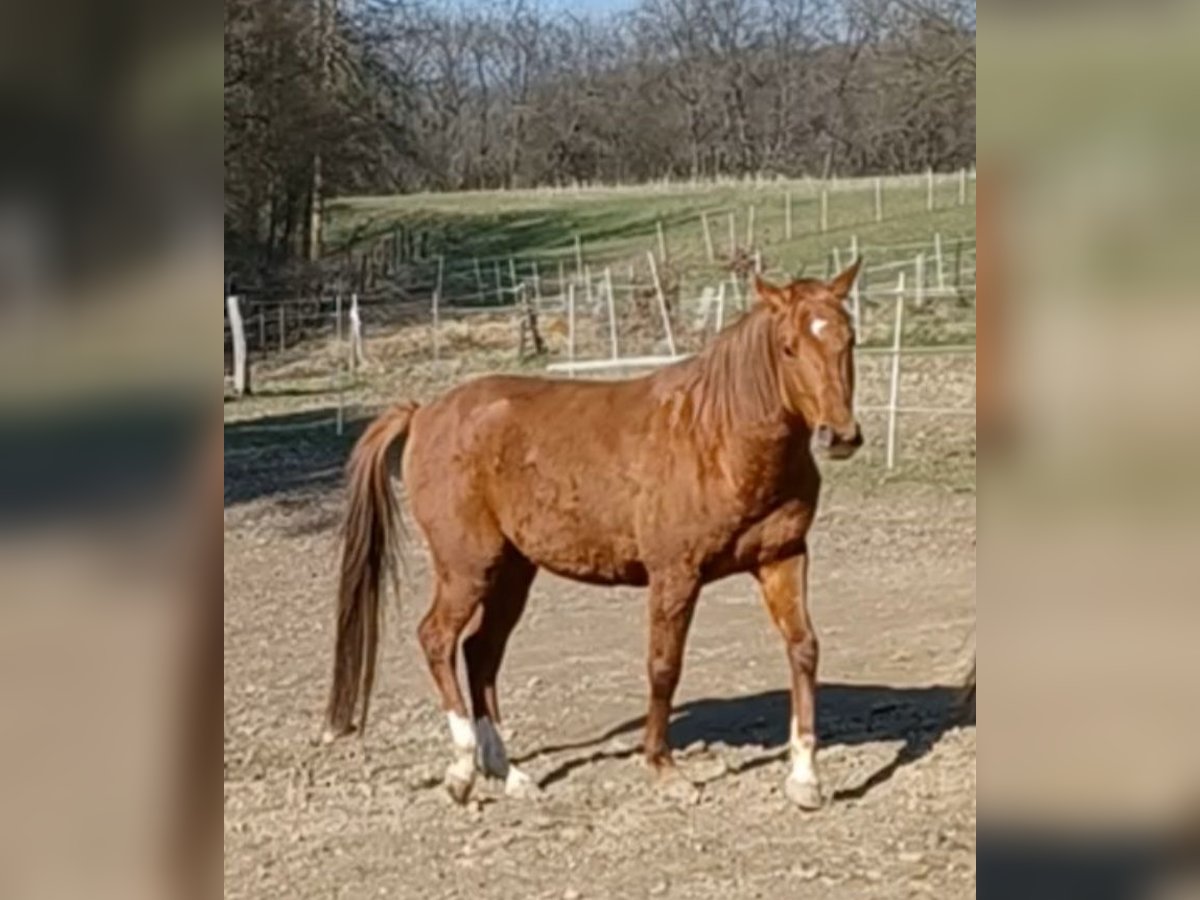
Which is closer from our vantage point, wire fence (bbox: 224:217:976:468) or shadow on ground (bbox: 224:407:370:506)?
wire fence (bbox: 224:217:976:468)

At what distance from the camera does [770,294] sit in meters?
2.20

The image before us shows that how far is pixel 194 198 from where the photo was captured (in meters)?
2.24

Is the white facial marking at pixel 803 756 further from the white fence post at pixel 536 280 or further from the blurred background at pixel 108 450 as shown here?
the blurred background at pixel 108 450

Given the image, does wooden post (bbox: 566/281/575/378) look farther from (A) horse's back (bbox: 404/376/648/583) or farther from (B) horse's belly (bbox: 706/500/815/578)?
(B) horse's belly (bbox: 706/500/815/578)

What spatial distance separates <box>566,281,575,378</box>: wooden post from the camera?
226 centimetres

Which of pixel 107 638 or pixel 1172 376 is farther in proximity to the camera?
pixel 107 638

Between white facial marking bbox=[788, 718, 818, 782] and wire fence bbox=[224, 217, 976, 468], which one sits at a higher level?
wire fence bbox=[224, 217, 976, 468]

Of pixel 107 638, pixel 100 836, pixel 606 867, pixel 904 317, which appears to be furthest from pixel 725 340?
pixel 100 836

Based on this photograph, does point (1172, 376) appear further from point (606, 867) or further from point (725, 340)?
point (606, 867)

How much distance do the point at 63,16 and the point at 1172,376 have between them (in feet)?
4.54

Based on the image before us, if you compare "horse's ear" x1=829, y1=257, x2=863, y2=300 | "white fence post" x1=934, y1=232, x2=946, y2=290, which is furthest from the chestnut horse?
"white fence post" x1=934, y1=232, x2=946, y2=290

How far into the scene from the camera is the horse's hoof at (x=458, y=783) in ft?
7.61

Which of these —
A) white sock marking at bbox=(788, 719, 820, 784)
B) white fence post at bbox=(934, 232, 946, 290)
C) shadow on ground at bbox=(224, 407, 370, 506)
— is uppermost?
white fence post at bbox=(934, 232, 946, 290)

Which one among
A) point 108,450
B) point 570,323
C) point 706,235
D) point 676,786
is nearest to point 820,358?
point 706,235
